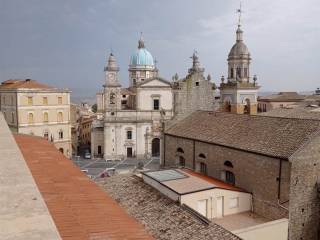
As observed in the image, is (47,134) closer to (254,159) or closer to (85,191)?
(254,159)

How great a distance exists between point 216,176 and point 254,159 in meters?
3.40

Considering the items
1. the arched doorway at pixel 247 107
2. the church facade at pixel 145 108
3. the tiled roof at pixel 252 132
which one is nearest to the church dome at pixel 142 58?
the church facade at pixel 145 108

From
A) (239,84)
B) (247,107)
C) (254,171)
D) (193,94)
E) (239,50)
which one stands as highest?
(239,50)

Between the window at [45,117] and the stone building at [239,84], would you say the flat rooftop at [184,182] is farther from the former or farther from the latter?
the window at [45,117]

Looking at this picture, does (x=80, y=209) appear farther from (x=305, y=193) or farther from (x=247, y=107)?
(x=247, y=107)

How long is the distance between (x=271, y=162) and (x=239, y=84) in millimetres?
29541

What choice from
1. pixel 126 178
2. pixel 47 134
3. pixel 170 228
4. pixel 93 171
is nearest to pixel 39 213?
pixel 170 228

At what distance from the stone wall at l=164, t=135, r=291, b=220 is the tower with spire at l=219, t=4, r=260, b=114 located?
75.4 ft

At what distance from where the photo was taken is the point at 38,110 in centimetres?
4881

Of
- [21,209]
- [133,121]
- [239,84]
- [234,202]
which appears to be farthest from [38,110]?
[21,209]

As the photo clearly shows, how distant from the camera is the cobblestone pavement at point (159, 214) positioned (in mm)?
12795

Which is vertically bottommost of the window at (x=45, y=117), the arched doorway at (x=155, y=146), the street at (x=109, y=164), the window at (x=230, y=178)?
the street at (x=109, y=164)

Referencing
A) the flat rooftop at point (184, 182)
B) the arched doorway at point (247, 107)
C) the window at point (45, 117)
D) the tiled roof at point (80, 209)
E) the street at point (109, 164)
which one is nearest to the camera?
the tiled roof at point (80, 209)

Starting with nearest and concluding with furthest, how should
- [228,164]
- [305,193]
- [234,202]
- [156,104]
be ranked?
[305,193], [234,202], [228,164], [156,104]
